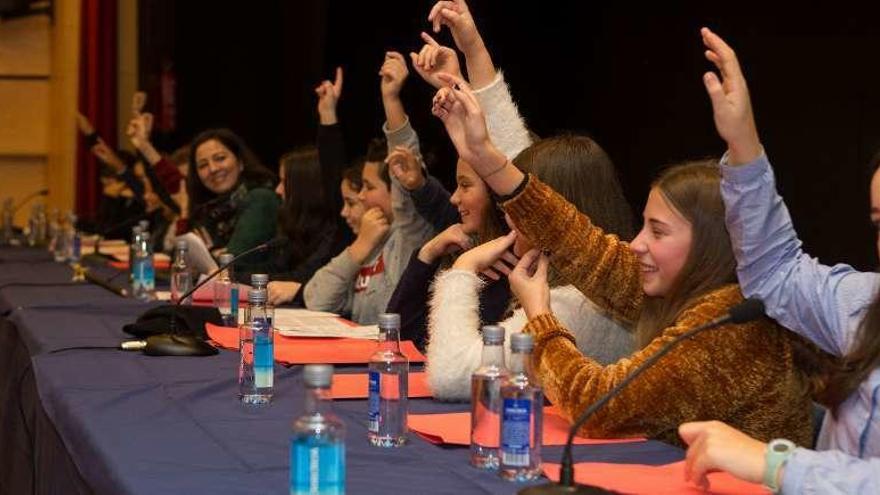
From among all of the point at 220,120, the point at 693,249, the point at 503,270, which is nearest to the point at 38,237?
the point at 220,120

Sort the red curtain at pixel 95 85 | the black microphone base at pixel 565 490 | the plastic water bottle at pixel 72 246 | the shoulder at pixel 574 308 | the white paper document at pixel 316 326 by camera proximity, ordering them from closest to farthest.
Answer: the black microphone base at pixel 565 490, the shoulder at pixel 574 308, the white paper document at pixel 316 326, the plastic water bottle at pixel 72 246, the red curtain at pixel 95 85

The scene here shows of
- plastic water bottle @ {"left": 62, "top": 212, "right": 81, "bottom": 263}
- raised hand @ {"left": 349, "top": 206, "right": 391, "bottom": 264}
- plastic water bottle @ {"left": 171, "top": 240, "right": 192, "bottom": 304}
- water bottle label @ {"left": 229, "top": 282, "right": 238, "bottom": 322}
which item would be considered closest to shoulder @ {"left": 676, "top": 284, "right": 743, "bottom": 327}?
water bottle label @ {"left": 229, "top": 282, "right": 238, "bottom": 322}

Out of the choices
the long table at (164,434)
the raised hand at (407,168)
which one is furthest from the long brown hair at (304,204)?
the long table at (164,434)

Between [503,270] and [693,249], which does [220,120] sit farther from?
[693,249]

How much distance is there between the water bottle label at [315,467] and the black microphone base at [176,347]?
137cm

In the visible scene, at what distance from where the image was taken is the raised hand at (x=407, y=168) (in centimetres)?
369

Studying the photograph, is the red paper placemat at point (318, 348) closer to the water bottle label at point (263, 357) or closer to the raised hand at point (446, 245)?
the raised hand at point (446, 245)

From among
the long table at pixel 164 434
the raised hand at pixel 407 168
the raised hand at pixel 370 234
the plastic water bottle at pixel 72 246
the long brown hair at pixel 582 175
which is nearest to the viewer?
the long table at pixel 164 434

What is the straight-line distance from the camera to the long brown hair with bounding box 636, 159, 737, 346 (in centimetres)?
217

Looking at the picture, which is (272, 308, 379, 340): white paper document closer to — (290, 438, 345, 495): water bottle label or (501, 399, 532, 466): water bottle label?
(501, 399, 532, 466): water bottle label

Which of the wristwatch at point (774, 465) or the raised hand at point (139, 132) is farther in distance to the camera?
the raised hand at point (139, 132)

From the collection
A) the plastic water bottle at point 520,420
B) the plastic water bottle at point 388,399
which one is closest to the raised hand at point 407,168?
the plastic water bottle at point 388,399

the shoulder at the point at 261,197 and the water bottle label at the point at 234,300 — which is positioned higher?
the shoulder at the point at 261,197

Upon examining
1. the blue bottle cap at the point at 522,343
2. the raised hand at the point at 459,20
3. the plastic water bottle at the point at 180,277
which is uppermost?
the raised hand at the point at 459,20
